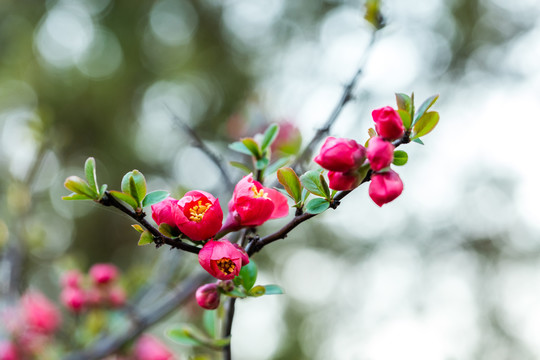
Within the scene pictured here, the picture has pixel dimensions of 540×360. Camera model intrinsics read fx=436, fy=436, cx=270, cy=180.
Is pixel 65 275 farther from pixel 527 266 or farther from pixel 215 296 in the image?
pixel 527 266

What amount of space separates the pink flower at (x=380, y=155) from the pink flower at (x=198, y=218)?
0.24m

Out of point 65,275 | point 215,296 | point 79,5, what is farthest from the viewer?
point 79,5

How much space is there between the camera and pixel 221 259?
24.9 inches

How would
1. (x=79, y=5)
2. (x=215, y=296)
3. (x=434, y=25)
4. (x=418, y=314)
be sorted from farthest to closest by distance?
1. (x=79, y=5)
2. (x=434, y=25)
3. (x=418, y=314)
4. (x=215, y=296)

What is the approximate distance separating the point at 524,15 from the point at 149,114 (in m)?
4.48

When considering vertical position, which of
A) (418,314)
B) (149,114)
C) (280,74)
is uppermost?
(280,74)

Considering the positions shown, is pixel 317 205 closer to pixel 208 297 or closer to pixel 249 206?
pixel 249 206

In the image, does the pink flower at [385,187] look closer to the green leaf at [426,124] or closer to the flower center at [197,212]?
the green leaf at [426,124]

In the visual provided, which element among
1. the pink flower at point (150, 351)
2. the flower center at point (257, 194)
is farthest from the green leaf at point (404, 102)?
the pink flower at point (150, 351)

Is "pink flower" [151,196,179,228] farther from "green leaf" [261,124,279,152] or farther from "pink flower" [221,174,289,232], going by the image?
"green leaf" [261,124,279,152]

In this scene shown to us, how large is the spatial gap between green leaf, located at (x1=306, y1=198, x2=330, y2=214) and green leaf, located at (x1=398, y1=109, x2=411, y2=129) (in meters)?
0.17

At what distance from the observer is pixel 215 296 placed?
743 millimetres

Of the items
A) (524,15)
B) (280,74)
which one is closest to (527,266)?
(524,15)

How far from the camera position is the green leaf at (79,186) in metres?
0.64
